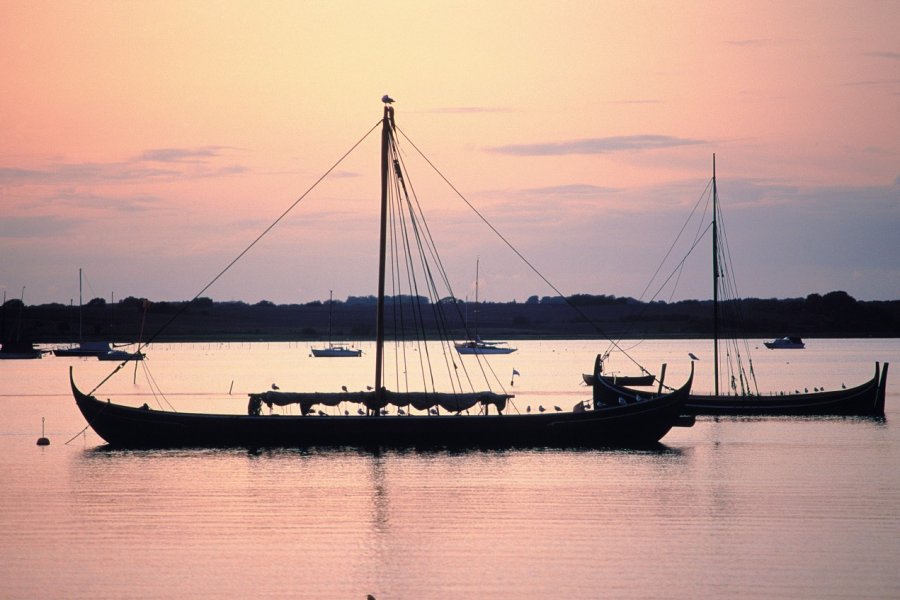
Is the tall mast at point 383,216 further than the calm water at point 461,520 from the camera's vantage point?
Yes

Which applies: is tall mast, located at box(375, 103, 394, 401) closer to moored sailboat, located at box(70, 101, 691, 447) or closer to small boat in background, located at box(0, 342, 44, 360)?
moored sailboat, located at box(70, 101, 691, 447)

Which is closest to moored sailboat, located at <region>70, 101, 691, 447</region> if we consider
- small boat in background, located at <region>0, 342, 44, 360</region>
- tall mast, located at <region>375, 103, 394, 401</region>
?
tall mast, located at <region>375, 103, 394, 401</region>

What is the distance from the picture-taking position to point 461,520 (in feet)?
124

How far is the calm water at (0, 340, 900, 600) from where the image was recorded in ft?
96.1

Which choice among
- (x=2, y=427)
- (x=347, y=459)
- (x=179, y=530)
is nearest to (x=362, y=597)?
(x=179, y=530)

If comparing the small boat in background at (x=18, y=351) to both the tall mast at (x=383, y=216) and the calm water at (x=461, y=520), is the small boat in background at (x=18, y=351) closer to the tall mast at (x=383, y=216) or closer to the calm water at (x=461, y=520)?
the calm water at (x=461, y=520)

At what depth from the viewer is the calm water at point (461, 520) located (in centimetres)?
2930

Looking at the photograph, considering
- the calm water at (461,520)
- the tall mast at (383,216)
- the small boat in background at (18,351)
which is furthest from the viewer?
the small boat in background at (18,351)

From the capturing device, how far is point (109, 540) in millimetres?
34781

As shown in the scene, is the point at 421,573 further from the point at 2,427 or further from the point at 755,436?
the point at 2,427

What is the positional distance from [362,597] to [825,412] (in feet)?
171

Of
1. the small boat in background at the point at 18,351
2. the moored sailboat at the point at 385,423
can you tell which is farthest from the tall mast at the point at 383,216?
the small boat in background at the point at 18,351

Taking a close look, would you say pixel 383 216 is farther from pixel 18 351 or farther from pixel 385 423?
pixel 18 351

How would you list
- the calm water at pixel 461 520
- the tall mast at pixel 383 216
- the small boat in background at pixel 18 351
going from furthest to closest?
the small boat in background at pixel 18 351, the tall mast at pixel 383 216, the calm water at pixel 461 520
